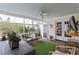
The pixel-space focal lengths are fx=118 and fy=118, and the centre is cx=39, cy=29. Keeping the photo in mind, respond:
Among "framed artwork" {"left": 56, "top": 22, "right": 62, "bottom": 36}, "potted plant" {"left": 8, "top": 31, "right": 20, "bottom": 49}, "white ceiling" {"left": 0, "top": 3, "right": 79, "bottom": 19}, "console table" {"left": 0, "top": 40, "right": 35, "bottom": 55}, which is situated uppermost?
"white ceiling" {"left": 0, "top": 3, "right": 79, "bottom": 19}

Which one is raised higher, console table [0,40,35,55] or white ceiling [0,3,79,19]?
white ceiling [0,3,79,19]

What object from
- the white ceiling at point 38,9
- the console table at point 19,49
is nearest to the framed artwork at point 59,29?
the white ceiling at point 38,9

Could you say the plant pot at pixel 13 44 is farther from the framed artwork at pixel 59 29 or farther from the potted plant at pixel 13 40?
the framed artwork at pixel 59 29

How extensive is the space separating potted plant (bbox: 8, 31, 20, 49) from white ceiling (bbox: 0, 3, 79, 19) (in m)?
0.37

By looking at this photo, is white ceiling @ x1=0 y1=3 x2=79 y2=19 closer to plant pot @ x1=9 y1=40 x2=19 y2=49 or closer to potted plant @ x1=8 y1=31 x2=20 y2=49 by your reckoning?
potted plant @ x1=8 y1=31 x2=20 y2=49

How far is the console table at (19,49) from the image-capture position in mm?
2098

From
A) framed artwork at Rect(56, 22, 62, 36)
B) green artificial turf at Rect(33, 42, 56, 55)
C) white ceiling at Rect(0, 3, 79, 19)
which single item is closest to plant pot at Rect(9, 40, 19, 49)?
green artificial turf at Rect(33, 42, 56, 55)

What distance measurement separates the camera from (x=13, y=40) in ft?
6.97

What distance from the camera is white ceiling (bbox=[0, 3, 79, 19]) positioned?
82.0 inches

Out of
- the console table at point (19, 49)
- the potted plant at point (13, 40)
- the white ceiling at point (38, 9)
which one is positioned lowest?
the console table at point (19, 49)

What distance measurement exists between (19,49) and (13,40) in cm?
19

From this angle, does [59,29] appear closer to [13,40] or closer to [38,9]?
[38,9]

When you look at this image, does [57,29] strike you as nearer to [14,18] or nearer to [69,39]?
[69,39]

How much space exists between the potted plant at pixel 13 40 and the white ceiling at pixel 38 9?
37 centimetres
